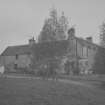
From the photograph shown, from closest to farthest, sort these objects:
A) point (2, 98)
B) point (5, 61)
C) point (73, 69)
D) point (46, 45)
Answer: point (2, 98) → point (46, 45) → point (73, 69) → point (5, 61)

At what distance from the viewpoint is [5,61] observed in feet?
142

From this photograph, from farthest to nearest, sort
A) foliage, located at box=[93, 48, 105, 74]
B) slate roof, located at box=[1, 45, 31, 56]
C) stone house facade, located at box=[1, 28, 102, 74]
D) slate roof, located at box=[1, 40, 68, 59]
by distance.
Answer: slate roof, located at box=[1, 45, 31, 56] → foliage, located at box=[93, 48, 105, 74] → stone house facade, located at box=[1, 28, 102, 74] → slate roof, located at box=[1, 40, 68, 59]

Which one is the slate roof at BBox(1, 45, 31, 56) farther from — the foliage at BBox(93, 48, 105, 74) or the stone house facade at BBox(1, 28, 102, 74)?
the foliage at BBox(93, 48, 105, 74)

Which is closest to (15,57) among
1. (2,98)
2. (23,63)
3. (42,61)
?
(23,63)

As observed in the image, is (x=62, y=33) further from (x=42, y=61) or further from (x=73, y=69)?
(x=73, y=69)

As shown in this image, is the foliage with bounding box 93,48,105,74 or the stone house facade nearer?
the stone house facade

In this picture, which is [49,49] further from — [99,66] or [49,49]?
[99,66]

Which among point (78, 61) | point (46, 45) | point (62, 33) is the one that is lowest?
point (78, 61)

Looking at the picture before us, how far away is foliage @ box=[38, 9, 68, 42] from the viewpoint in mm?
16875

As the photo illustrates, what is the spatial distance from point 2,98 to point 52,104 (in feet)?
8.81

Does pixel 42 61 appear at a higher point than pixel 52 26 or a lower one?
lower

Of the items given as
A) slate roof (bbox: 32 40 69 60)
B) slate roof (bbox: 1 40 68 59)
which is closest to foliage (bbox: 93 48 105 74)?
slate roof (bbox: 1 40 68 59)

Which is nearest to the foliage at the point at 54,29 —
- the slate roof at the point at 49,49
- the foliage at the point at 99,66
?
the slate roof at the point at 49,49

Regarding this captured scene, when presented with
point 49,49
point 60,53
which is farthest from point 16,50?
point 60,53
